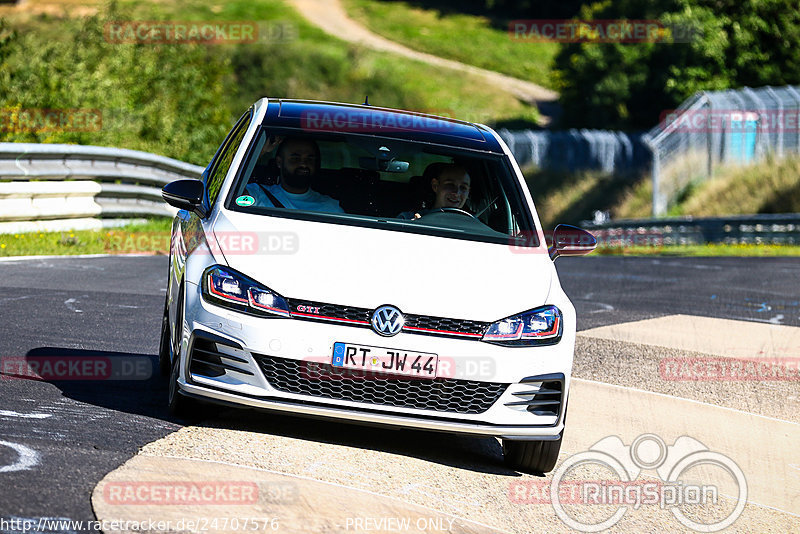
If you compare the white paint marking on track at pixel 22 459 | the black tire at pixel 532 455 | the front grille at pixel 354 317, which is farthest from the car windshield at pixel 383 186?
the white paint marking on track at pixel 22 459

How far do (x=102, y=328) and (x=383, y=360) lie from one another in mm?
3998

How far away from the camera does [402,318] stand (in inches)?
225

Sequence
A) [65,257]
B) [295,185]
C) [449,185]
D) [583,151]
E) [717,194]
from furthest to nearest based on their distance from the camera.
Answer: [583,151]
[717,194]
[65,257]
[449,185]
[295,185]

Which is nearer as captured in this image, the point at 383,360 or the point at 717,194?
the point at 383,360

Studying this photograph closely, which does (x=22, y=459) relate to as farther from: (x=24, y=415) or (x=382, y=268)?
(x=382, y=268)

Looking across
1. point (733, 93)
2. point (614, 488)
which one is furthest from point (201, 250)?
point (733, 93)

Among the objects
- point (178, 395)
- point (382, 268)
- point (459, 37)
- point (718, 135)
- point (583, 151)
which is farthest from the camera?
point (459, 37)

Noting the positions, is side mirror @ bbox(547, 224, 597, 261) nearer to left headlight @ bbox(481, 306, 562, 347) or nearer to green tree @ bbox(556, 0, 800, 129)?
left headlight @ bbox(481, 306, 562, 347)

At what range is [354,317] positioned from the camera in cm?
571

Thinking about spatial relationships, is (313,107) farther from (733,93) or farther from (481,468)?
(733,93)

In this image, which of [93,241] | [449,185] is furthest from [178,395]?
[93,241]

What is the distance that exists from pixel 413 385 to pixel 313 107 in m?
2.29

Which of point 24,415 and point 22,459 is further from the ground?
point 22,459

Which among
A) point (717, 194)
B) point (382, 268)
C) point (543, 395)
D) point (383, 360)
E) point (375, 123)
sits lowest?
point (717, 194)
